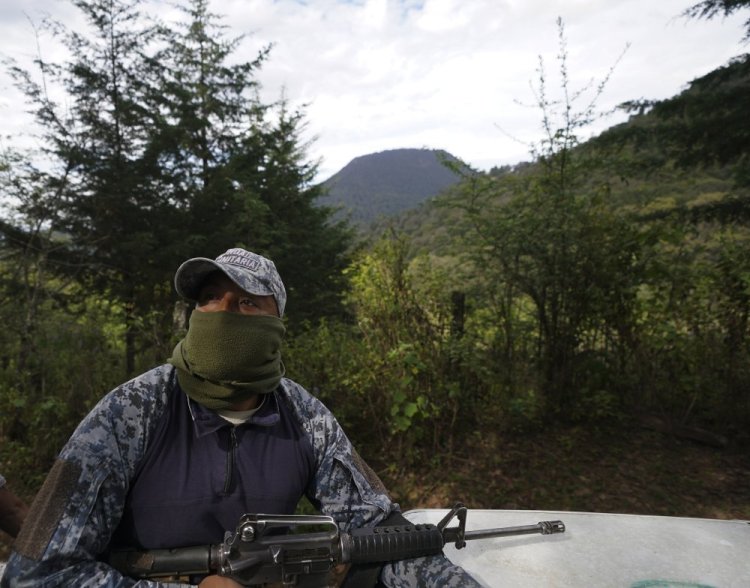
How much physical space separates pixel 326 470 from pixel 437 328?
2.82m

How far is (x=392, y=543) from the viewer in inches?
56.2

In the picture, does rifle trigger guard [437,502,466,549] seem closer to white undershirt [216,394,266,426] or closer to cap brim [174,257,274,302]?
white undershirt [216,394,266,426]

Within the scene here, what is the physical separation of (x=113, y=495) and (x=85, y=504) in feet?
0.26

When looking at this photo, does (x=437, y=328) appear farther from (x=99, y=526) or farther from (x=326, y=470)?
(x=99, y=526)

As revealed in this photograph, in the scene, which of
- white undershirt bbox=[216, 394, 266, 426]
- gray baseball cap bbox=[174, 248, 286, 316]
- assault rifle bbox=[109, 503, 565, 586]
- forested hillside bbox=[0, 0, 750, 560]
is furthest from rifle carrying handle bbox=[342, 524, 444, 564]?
forested hillside bbox=[0, 0, 750, 560]

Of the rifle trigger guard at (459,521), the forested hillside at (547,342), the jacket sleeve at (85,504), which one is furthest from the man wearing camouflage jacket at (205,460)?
the forested hillside at (547,342)

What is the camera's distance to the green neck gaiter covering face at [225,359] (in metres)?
1.43


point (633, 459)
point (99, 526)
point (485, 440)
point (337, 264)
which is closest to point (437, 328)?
point (485, 440)

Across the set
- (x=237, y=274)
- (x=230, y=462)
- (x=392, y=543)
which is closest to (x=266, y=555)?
(x=230, y=462)

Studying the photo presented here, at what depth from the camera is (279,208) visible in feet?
33.8

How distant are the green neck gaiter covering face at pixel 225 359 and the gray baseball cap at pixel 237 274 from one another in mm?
119

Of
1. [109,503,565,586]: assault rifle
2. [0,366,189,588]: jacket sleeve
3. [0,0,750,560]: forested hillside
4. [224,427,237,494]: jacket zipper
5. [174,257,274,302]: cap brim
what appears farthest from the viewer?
Answer: [0,0,750,560]: forested hillside

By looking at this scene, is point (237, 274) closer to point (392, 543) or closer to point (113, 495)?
point (113, 495)

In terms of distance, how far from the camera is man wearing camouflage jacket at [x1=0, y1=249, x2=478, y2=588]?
112 cm
